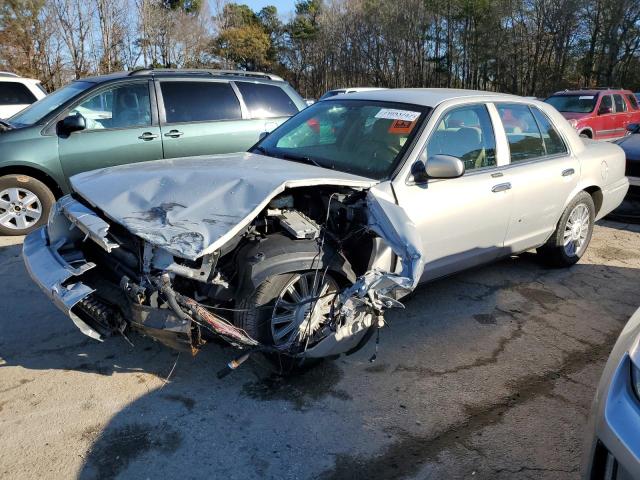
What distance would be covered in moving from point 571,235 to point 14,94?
894 centimetres

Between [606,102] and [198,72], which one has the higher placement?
[198,72]

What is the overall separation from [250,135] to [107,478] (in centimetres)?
500

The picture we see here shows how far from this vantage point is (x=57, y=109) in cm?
579

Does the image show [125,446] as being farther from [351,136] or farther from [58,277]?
[351,136]

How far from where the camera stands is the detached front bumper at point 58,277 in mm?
2580

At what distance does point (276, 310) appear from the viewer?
9.70 feet

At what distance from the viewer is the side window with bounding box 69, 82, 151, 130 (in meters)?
5.93

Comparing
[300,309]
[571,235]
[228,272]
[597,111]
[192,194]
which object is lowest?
[571,235]

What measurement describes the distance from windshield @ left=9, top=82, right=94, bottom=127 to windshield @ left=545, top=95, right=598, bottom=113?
37.3 ft

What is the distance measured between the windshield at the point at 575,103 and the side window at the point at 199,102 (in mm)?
9708

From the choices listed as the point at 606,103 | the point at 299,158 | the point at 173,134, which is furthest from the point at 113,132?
the point at 606,103

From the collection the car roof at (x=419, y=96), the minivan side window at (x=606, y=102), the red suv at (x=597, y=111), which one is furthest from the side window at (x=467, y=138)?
the minivan side window at (x=606, y=102)

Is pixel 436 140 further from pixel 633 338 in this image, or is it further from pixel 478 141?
pixel 633 338

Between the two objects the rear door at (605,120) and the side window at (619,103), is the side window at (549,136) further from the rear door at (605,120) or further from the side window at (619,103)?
the side window at (619,103)
